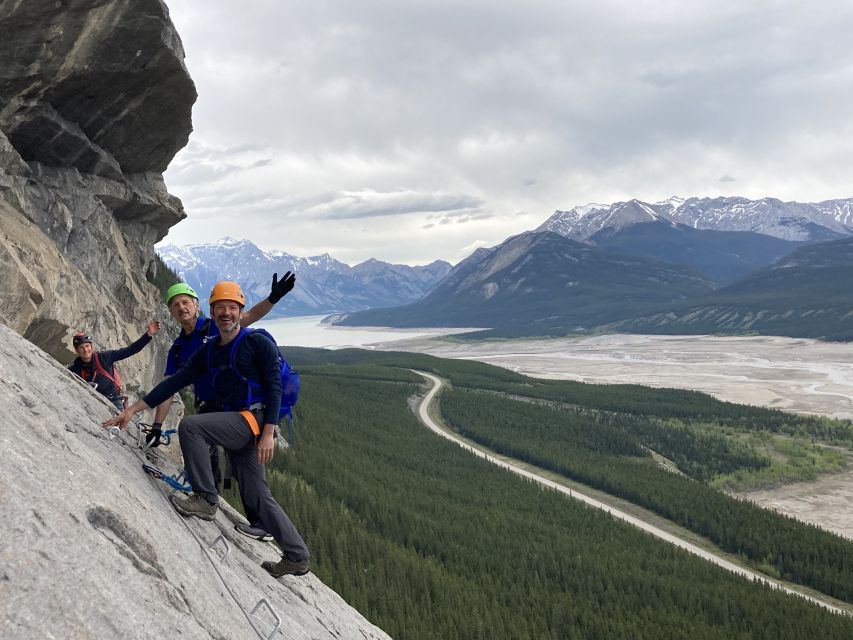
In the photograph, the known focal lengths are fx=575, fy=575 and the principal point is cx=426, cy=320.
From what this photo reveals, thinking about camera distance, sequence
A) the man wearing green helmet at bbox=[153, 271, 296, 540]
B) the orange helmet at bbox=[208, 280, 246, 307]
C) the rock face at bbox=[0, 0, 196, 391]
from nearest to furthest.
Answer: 1. the orange helmet at bbox=[208, 280, 246, 307]
2. the man wearing green helmet at bbox=[153, 271, 296, 540]
3. the rock face at bbox=[0, 0, 196, 391]

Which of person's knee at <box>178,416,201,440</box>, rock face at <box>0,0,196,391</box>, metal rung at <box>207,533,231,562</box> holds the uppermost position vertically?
rock face at <box>0,0,196,391</box>

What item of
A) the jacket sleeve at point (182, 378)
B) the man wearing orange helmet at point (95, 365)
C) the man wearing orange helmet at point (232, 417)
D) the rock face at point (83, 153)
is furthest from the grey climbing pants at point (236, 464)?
the rock face at point (83, 153)

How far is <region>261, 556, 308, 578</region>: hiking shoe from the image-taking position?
8812 millimetres

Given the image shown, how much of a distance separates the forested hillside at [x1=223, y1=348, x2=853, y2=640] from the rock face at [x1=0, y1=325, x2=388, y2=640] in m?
19.1

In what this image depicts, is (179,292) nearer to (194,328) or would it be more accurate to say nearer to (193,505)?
(194,328)

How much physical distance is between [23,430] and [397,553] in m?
30.2

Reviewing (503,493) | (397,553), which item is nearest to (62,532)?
(397,553)

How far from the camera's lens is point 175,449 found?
72.4 ft

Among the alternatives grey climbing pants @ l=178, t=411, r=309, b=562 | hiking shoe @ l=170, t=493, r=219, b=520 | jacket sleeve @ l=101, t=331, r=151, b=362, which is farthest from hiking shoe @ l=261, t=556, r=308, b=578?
jacket sleeve @ l=101, t=331, r=151, b=362

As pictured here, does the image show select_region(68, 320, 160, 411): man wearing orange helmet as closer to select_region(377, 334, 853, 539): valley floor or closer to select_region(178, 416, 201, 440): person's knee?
select_region(178, 416, 201, 440): person's knee

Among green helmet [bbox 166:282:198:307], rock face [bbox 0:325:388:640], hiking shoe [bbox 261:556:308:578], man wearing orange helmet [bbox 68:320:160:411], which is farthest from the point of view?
man wearing orange helmet [bbox 68:320:160:411]

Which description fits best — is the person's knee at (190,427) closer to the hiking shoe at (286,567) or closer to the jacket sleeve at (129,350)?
the hiking shoe at (286,567)

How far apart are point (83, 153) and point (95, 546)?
26.7 meters

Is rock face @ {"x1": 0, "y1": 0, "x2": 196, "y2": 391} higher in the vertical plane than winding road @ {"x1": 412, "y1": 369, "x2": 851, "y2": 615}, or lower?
higher
